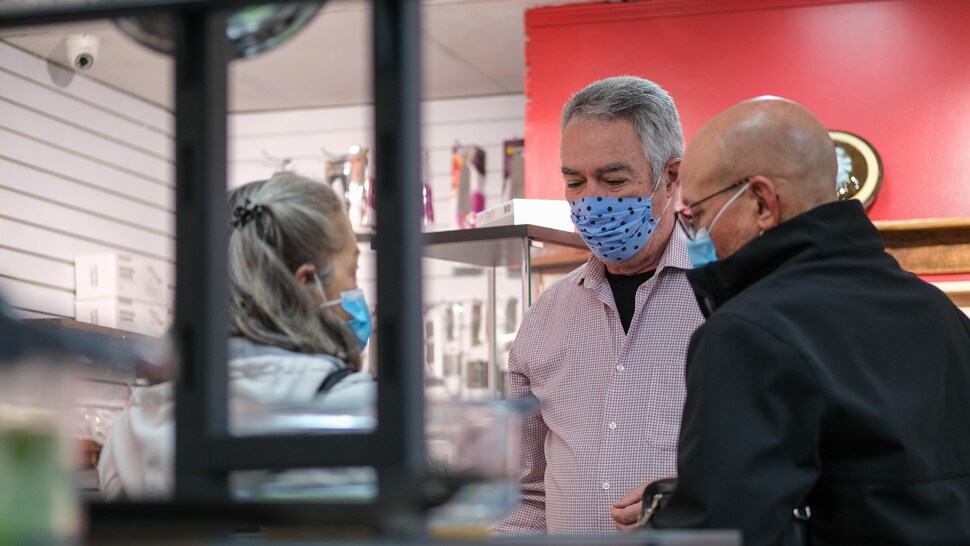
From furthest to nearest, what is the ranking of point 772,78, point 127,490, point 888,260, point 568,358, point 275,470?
point 772,78 < point 568,358 < point 888,260 < point 127,490 < point 275,470

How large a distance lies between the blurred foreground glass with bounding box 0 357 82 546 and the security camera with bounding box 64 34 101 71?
20.1ft

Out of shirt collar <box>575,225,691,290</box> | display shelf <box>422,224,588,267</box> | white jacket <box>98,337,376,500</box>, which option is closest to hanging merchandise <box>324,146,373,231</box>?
display shelf <box>422,224,588,267</box>

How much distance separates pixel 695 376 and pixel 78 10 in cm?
117

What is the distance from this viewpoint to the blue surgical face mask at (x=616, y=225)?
2.71m

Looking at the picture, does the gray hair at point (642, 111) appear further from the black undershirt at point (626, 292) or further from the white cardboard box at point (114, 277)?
the white cardboard box at point (114, 277)

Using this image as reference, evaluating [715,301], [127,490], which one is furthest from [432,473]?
[715,301]

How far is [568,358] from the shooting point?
2756 mm

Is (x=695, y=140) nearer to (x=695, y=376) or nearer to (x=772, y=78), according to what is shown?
(x=695, y=376)

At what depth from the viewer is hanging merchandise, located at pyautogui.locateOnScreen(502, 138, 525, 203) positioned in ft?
22.2

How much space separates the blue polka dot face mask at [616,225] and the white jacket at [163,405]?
108 cm

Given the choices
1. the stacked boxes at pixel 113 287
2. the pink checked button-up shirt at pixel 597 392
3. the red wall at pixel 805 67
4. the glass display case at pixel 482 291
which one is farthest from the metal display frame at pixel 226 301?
the stacked boxes at pixel 113 287

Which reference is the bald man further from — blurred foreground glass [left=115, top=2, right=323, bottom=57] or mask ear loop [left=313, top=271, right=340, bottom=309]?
blurred foreground glass [left=115, top=2, right=323, bottom=57]

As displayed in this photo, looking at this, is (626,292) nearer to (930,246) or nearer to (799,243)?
(799,243)

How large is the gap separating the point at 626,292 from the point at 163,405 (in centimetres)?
134
